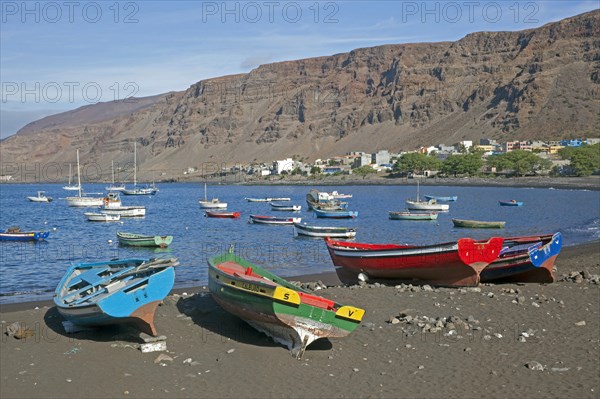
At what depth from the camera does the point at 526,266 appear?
21.2 m

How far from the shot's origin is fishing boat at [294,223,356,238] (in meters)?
44.7


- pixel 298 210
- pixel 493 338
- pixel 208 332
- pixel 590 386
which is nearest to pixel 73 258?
pixel 208 332

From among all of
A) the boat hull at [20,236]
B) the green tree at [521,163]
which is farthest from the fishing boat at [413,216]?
the green tree at [521,163]

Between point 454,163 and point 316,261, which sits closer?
point 316,261

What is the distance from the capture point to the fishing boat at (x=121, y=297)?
13812 millimetres

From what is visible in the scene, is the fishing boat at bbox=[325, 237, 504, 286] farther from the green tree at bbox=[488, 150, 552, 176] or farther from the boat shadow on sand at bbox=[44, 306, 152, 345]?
the green tree at bbox=[488, 150, 552, 176]

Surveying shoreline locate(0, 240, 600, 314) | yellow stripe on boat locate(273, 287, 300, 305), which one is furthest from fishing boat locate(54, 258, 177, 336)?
shoreline locate(0, 240, 600, 314)

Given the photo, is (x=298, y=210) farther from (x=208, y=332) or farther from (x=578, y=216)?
(x=208, y=332)

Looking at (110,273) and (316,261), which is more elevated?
(110,273)

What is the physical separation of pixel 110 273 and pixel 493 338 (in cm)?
920

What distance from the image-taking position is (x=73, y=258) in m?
34.8

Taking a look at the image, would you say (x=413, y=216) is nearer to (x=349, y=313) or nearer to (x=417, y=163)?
(x=349, y=313)

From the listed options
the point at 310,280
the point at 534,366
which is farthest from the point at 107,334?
the point at 310,280

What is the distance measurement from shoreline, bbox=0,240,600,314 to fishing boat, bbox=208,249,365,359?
6.14 metres
